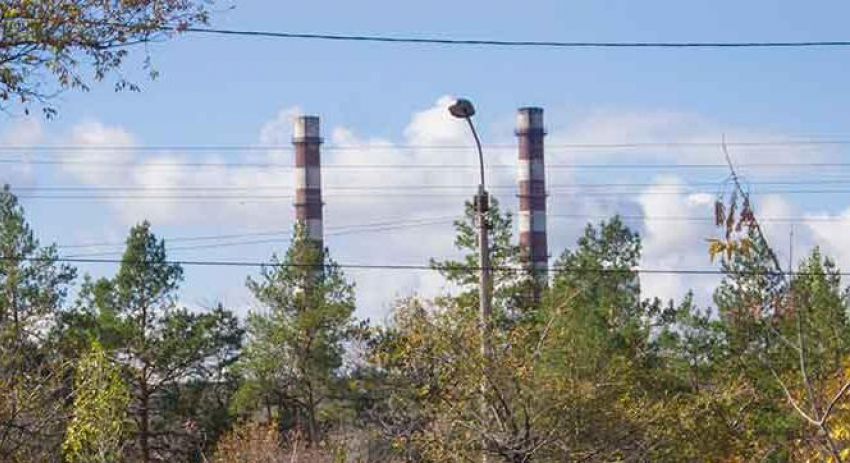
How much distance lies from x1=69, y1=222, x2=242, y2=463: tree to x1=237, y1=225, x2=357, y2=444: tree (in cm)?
197

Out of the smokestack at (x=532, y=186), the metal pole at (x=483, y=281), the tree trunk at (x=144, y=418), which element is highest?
the smokestack at (x=532, y=186)

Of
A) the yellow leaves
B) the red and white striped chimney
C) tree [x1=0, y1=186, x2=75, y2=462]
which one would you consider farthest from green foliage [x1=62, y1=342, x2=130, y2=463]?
the red and white striped chimney

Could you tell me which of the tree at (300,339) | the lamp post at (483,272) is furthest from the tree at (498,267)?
the lamp post at (483,272)

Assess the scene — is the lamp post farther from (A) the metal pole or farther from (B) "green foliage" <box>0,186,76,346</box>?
(B) "green foliage" <box>0,186,76,346</box>

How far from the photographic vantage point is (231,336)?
5000cm

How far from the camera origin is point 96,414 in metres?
19.0

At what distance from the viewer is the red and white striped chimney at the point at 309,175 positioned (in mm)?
59406

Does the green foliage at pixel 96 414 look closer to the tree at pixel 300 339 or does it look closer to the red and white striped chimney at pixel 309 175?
the tree at pixel 300 339

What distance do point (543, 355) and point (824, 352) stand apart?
21276 mm

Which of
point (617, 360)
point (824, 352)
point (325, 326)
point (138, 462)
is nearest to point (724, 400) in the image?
point (617, 360)

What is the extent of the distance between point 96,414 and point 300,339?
101 ft

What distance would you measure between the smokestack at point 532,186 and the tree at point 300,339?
12.7 meters

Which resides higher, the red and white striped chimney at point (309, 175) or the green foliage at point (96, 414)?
the red and white striped chimney at point (309, 175)

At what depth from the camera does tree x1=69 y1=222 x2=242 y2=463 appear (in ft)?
153
